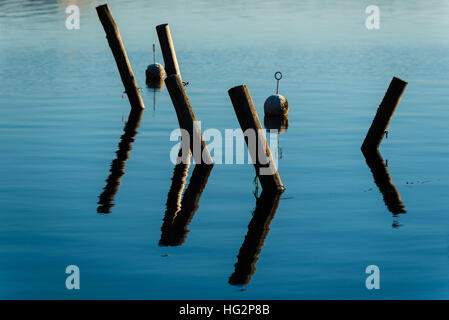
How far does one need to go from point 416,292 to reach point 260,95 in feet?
57.1

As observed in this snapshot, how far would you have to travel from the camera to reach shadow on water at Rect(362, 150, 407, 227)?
600 inches

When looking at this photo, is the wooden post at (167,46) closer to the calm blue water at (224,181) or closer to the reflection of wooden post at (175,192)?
the calm blue water at (224,181)

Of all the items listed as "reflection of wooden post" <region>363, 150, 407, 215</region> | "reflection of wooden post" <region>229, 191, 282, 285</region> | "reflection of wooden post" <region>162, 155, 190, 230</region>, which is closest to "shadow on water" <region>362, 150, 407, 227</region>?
"reflection of wooden post" <region>363, 150, 407, 215</region>

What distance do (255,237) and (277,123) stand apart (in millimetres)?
10325

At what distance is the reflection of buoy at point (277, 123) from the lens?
2287cm

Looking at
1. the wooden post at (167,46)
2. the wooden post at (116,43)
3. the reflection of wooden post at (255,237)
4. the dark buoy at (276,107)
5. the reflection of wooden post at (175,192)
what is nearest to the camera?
the reflection of wooden post at (255,237)

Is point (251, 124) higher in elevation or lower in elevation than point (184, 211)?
higher

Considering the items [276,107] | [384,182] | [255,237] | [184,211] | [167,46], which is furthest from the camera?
[276,107]

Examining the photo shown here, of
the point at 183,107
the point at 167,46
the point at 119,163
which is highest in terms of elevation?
the point at 167,46

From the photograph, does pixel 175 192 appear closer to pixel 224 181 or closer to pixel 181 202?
pixel 181 202

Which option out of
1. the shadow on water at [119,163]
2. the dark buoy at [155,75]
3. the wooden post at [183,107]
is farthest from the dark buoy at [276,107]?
the dark buoy at [155,75]

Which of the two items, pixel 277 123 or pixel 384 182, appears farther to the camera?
pixel 277 123

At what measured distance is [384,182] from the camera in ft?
56.1

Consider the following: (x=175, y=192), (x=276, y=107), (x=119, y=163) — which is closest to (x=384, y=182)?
(x=175, y=192)
